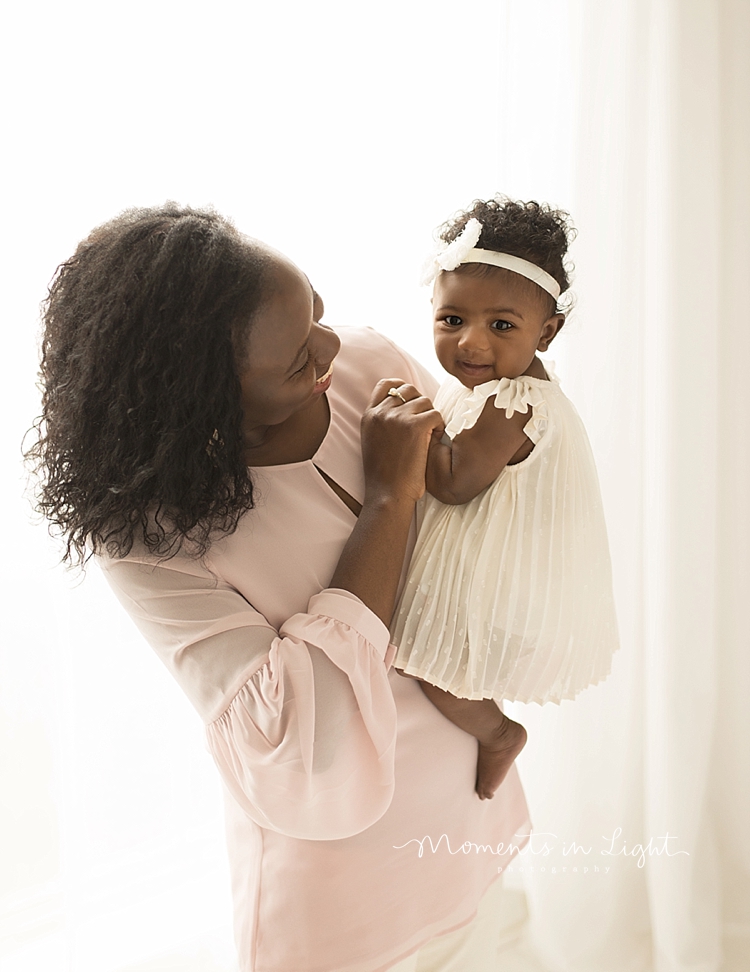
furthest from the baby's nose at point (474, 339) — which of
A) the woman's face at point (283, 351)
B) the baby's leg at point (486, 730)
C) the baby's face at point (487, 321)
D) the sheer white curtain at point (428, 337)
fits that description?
the sheer white curtain at point (428, 337)

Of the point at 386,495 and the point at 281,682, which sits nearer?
the point at 281,682

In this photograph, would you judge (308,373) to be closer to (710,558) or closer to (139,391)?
(139,391)

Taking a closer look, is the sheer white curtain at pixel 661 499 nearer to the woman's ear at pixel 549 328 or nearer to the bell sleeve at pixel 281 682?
the woman's ear at pixel 549 328

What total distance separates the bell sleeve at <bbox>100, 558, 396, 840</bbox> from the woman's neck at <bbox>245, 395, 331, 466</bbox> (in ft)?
0.61

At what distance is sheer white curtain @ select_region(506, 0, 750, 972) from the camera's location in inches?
69.4

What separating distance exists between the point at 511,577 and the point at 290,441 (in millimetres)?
350

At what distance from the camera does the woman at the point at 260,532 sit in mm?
904

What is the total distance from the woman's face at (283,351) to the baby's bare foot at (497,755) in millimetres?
589

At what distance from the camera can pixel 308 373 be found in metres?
1.00

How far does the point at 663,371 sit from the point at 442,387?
2.44ft

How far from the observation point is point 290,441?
1.12 meters

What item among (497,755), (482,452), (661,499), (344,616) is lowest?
(497,755)

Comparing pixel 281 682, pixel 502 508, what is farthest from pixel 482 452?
pixel 281 682

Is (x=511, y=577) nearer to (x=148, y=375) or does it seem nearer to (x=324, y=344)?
(x=324, y=344)
